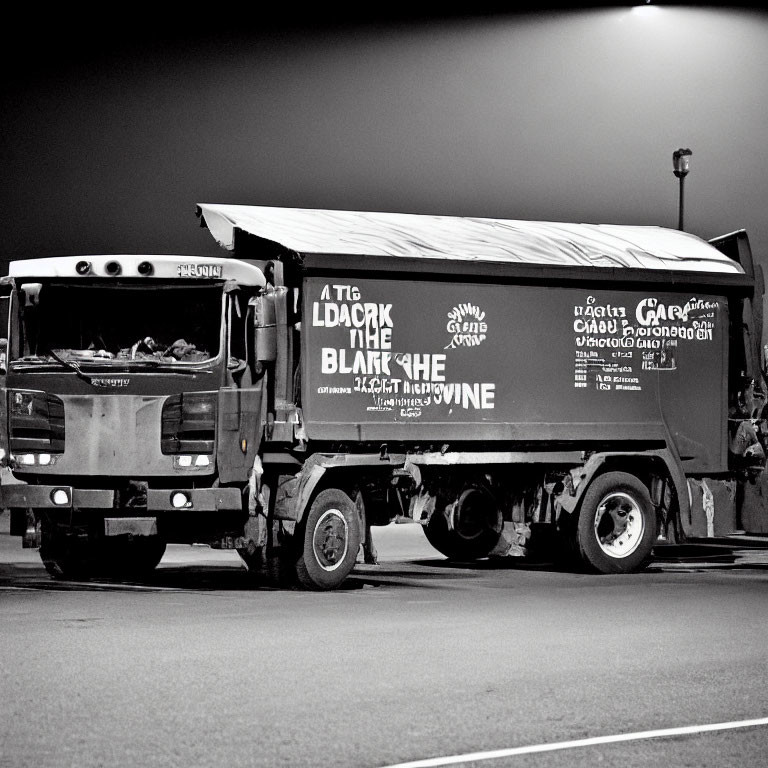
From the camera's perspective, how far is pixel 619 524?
1708 cm

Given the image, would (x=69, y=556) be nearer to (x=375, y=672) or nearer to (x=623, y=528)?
(x=623, y=528)

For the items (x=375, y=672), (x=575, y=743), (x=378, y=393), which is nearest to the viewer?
(x=575, y=743)

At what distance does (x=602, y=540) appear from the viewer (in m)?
17.1

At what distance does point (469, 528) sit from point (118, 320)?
5.47 m

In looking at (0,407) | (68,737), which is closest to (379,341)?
(0,407)

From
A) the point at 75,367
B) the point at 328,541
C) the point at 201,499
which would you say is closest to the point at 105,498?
the point at 201,499

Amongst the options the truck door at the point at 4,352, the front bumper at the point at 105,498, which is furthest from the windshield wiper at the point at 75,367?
the front bumper at the point at 105,498

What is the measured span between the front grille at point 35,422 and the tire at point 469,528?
4250mm

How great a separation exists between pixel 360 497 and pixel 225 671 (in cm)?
632

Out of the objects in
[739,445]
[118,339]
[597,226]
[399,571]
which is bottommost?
[399,571]

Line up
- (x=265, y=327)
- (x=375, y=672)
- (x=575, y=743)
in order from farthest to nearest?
(x=265, y=327)
(x=375, y=672)
(x=575, y=743)

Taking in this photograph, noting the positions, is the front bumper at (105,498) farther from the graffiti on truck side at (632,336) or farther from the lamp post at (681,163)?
the lamp post at (681,163)

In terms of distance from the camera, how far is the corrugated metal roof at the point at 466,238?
50.6 ft

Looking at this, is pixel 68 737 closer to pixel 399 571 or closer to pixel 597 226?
pixel 399 571
